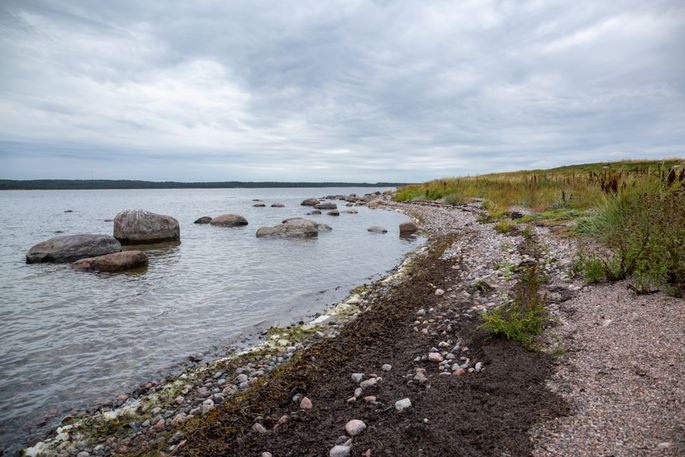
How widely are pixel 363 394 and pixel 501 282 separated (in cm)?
506

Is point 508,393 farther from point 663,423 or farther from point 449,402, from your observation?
point 663,423

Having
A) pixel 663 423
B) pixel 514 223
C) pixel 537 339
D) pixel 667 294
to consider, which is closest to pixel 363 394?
pixel 537 339

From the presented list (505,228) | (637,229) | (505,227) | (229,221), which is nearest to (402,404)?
(637,229)

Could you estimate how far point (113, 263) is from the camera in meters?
13.8

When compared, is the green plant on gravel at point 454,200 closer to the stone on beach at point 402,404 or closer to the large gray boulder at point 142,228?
the large gray boulder at point 142,228

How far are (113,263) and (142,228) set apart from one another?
739 centimetres

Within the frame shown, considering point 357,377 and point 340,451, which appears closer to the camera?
point 340,451

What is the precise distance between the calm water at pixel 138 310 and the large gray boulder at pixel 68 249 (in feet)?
2.12

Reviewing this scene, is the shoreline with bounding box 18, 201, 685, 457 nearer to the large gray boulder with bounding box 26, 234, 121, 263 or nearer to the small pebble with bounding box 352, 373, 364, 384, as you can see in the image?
the small pebble with bounding box 352, 373, 364, 384

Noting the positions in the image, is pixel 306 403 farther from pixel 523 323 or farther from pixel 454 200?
pixel 454 200

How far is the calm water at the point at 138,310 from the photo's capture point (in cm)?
593

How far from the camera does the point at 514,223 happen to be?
16516 millimetres

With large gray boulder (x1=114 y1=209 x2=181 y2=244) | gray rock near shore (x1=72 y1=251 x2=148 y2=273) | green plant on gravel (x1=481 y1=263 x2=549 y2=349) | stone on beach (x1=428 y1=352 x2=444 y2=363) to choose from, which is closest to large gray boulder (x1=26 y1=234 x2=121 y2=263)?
gray rock near shore (x1=72 y1=251 x2=148 y2=273)

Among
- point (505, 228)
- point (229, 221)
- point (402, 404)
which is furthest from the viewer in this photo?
point (229, 221)
